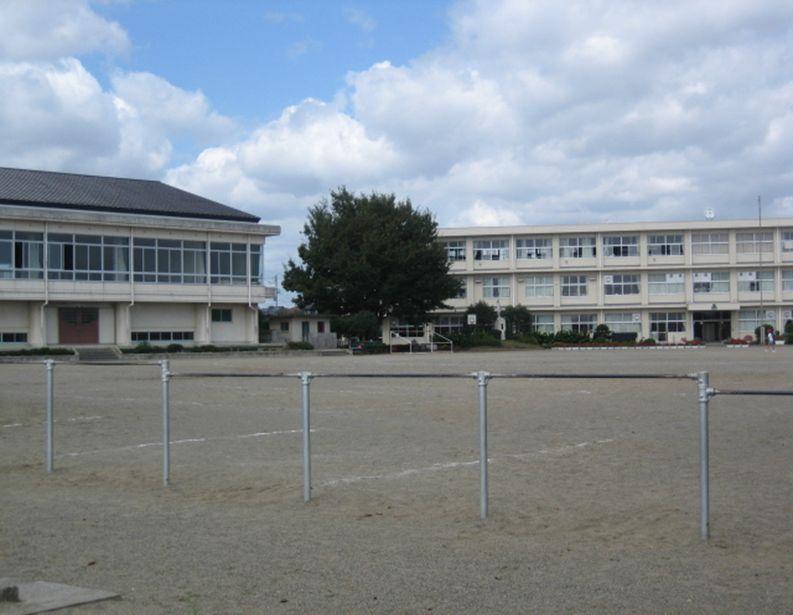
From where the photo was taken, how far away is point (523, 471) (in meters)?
10.9

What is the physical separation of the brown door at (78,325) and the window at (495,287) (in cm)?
4825

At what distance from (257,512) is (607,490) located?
3671mm

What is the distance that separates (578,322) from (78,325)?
54738mm

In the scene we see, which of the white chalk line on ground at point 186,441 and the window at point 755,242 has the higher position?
the window at point 755,242

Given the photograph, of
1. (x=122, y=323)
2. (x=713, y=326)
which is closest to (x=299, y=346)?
(x=122, y=323)

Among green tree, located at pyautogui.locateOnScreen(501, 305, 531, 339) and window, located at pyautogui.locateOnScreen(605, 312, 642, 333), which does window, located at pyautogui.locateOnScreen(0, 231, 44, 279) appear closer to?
green tree, located at pyautogui.locateOnScreen(501, 305, 531, 339)

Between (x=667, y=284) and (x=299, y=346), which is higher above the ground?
(x=667, y=284)

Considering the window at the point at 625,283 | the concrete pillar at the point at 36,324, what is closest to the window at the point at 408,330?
the window at the point at 625,283

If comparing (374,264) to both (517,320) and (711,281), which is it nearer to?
(517,320)

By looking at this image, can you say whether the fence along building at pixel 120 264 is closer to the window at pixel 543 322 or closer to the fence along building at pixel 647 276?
the fence along building at pixel 647 276

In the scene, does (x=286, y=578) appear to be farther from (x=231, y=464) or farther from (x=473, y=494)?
(x=231, y=464)

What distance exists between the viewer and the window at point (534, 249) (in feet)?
318

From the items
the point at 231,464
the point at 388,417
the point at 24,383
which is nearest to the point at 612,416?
the point at 388,417

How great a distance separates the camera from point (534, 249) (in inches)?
3824
